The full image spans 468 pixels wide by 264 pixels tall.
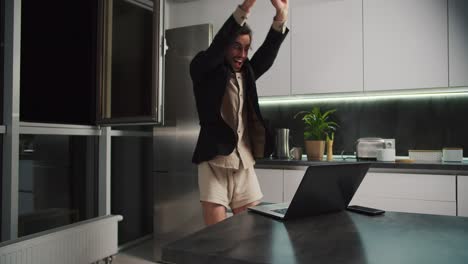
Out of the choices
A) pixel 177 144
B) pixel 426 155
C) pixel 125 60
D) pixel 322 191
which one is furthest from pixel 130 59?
pixel 426 155

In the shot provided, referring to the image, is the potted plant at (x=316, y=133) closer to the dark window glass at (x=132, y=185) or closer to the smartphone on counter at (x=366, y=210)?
the dark window glass at (x=132, y=185)

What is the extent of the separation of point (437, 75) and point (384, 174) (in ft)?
2.89

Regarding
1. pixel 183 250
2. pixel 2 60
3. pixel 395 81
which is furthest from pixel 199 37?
pixel 183 250

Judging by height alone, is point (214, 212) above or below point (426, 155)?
below

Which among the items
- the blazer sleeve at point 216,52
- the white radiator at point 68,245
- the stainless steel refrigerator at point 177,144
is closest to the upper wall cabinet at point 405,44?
the stainless steel refrigerator at point 177,144

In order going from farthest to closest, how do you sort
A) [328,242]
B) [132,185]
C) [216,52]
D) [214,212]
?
1. [132,185]
2. [214,212]
3. [216,52]
4. [328,242]

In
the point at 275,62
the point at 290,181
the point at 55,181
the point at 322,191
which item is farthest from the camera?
the point at 275,62

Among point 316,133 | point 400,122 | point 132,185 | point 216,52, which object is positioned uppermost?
point 216,52

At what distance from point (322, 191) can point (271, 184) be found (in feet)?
6.85

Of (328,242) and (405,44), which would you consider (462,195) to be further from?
(328,242)

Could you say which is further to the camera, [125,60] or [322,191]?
[125,60]

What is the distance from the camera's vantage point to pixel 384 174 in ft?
8.60

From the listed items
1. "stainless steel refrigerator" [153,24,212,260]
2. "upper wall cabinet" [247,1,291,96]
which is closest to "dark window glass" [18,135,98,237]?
"stainless steel refrigerator" [153,24,212,260]

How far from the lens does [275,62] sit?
10.9 ft
